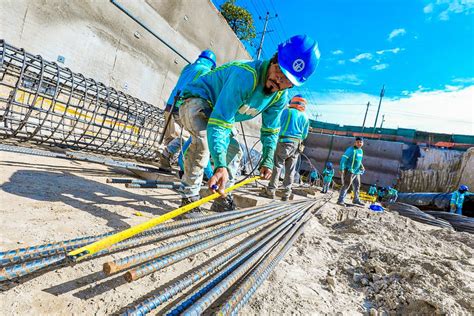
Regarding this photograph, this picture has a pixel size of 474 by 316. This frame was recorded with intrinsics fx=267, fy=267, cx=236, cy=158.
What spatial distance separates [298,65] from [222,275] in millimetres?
1511

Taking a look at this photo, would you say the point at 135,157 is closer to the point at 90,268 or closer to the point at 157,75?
the point at 90,268

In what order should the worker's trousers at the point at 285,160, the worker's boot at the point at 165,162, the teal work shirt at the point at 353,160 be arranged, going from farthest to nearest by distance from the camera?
the teal work shirt at the point at 353,160 → the worker's trousers at the point at 285,160 → the worker's boot at the point at 165,162

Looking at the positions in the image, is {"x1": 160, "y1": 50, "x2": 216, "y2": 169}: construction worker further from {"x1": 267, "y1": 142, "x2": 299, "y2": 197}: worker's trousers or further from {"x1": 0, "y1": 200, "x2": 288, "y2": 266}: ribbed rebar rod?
{"x1": 267, "y1": 142, "x2": 299, "y2": 197}: worker's trousers

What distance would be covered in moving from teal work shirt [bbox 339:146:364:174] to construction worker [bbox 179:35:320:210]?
15.6ft

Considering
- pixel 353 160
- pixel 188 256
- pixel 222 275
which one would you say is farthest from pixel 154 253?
pixel 353 160

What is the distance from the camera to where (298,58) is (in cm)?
196

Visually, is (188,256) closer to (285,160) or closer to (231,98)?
(231,98)

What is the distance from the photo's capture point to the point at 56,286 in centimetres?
102

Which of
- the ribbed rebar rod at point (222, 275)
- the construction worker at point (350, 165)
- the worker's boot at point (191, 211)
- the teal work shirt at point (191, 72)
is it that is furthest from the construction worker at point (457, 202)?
the worker's boot at point (191, 211)

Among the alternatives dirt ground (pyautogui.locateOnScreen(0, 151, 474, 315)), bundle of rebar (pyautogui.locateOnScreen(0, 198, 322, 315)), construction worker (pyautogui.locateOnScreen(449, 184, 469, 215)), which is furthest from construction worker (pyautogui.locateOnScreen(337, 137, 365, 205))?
bundle of rebar (pyautogui.locateOnScreen(0, 198, 322, 315))

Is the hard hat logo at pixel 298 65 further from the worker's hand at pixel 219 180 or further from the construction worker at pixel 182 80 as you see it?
the construction worker at pixel 182 80

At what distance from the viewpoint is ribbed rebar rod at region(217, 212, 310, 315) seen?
105 cm

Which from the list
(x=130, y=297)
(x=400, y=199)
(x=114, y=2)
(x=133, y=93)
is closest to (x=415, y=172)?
(x=400, y=199)

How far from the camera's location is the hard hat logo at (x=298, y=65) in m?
1.96
